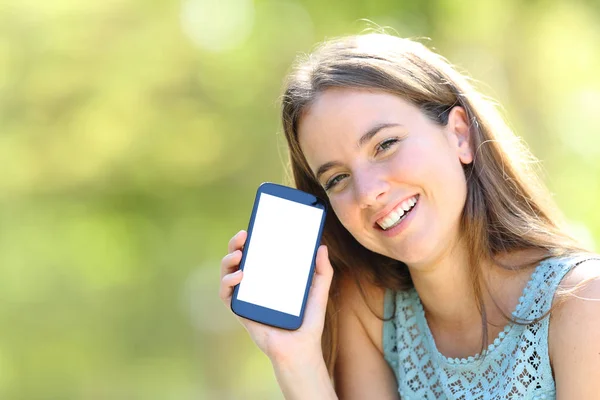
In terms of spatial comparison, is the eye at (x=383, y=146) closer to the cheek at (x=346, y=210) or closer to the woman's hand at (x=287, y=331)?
the cheek at (x=346, y=210)

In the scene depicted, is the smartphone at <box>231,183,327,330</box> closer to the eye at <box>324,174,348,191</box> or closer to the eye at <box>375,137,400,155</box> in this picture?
the eye at <box>324,174,348,191</box>

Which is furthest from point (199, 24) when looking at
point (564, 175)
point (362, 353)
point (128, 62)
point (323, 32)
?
point (362, 353)

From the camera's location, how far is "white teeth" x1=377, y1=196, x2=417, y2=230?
1.94 m

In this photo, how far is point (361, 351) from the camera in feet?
7.52

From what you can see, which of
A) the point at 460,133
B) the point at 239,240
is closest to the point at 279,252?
the point at 239,240

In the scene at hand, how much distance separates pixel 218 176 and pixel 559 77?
134 inches

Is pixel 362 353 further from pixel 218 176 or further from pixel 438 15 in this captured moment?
pixel 218 176

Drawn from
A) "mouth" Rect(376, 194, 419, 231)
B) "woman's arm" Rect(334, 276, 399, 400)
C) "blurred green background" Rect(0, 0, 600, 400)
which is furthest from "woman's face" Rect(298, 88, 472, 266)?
"blurred green background" Rect(0, 0, 600, 400)

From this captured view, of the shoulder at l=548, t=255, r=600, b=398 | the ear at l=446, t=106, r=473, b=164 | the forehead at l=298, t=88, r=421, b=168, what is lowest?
the shoulder at l=548, t=255, r=600, b=398

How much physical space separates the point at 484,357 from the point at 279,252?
0.59m

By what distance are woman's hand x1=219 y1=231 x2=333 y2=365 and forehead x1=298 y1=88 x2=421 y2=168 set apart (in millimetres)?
282

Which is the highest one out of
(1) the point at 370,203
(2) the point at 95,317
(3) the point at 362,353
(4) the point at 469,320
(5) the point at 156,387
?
(1) the point at 370,203

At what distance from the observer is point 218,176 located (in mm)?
7875

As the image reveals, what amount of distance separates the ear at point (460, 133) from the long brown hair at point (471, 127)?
15mm
